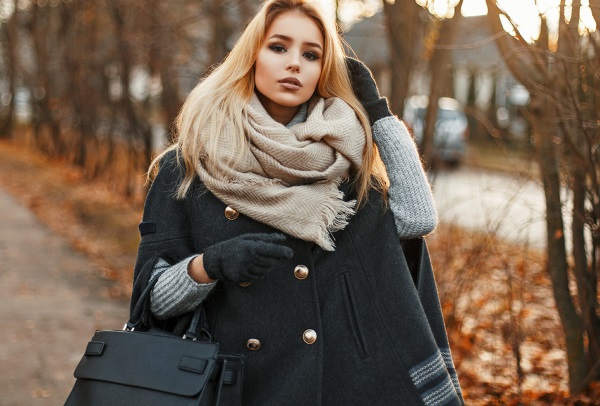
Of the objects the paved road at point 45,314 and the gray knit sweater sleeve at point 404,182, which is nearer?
the gray knit sweater sleeve at point 404,182

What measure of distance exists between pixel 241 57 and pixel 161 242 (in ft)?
2.26

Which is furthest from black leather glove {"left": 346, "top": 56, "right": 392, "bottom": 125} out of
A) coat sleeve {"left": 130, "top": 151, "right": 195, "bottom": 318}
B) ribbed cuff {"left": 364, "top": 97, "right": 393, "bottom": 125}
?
coat sleeve {"left": 130, "top": 151, "right": 195, "bottom": 318}

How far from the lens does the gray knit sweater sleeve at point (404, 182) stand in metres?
2.57

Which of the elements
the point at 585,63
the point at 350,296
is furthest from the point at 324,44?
the point at 585,63

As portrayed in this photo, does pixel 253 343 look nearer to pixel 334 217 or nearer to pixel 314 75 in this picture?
pixel 334 217

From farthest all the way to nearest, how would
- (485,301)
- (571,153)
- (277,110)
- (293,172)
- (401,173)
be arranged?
1. (485,301)
2. (571,153)
3. (277,110)
4. (401,173)
5. (293,172)

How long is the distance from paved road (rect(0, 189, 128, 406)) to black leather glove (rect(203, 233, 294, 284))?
280 centimetres

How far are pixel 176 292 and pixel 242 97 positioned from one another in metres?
0.70

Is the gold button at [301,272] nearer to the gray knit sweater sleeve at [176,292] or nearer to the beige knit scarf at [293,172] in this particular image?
the beige knit scarf at [293,172]

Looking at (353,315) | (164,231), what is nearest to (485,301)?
(353,315)

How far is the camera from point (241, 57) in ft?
8.85

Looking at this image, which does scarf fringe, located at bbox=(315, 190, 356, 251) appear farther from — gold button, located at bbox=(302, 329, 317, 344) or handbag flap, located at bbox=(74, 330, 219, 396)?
handbag flap, located at bbox=(74, 330, 219, 396)

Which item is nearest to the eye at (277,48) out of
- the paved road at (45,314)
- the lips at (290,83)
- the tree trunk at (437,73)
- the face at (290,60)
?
the face at (290,60)

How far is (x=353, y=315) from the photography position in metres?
2.51
